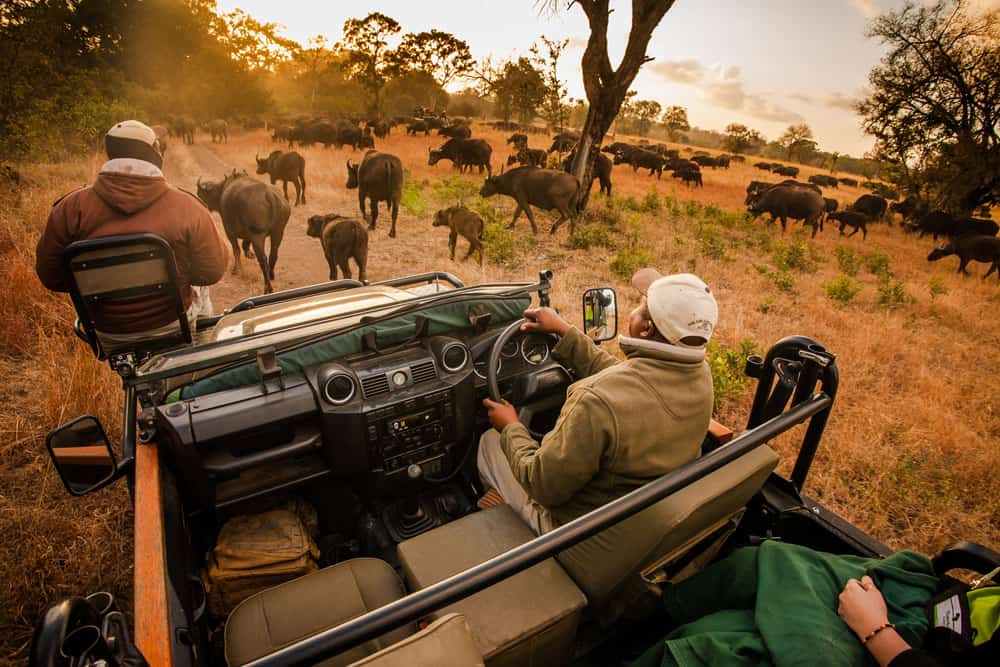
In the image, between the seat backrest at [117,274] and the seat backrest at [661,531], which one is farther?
the seat backrest at [117,274]

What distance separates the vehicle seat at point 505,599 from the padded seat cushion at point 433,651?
1.47ft

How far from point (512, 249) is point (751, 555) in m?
8.69

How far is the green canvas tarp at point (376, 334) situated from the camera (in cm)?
215

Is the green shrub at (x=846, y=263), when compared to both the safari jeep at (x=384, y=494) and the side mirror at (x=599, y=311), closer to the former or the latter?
the side mirror at (x=599, y=311)

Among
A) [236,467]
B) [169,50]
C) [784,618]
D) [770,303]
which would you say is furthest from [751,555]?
[169,50]

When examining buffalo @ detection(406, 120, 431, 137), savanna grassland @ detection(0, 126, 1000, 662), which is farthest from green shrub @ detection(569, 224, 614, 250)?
buffalo @ detection(406, 120, 431, 137)

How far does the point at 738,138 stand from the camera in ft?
183

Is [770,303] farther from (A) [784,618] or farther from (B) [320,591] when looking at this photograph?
(B) [320,591]

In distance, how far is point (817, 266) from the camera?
11.3 m

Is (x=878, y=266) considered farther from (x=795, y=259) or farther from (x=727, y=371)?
(x=727, y=371)

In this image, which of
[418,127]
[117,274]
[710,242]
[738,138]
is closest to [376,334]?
→ [117,274]

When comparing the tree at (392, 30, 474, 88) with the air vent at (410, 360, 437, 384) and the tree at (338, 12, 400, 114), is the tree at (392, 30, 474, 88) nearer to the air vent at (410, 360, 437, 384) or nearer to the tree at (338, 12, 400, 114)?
the tree at (338, 12, 400, 114)

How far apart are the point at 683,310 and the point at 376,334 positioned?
147 centimetres

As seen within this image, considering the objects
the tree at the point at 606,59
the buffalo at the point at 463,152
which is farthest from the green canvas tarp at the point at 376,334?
the buffalo at the point at 463,152
